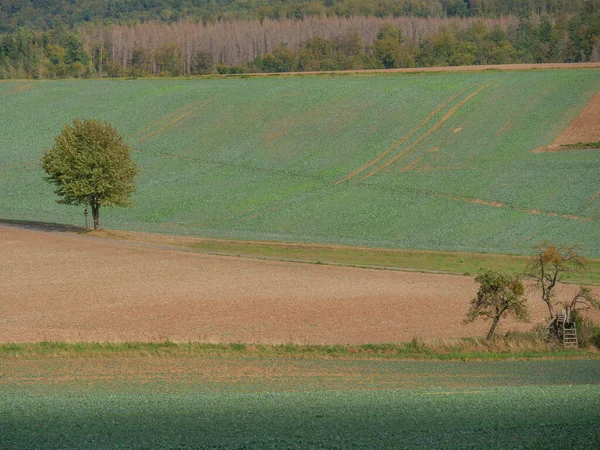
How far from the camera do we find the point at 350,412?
20.9 m

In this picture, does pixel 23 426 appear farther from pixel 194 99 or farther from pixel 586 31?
pixel 586 31

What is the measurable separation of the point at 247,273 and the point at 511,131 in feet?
176

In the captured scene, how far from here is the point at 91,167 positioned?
67812 mm

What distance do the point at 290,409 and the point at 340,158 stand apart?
2908 inches

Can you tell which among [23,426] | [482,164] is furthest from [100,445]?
[482,164]

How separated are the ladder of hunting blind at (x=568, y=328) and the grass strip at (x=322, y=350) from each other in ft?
1.39

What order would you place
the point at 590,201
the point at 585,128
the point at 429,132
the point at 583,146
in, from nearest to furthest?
the point at 590,201 → the point at 583,146 → the point at 585,128 → the point at 429,132

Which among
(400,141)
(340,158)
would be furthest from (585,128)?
(340,158)

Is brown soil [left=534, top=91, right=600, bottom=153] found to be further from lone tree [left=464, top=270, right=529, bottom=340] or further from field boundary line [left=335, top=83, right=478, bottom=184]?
lone tree [left=464, top=270, right=529, bottom=340]

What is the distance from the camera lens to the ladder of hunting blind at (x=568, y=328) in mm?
33500

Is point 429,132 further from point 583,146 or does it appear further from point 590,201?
point 590,201

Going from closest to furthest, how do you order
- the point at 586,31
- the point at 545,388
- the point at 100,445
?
the point at 100,445, the point at 545,388, the point at 586,31

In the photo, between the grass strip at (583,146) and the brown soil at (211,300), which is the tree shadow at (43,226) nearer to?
the brown soil at (211,300)

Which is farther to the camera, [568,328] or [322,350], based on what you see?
[568,328]
